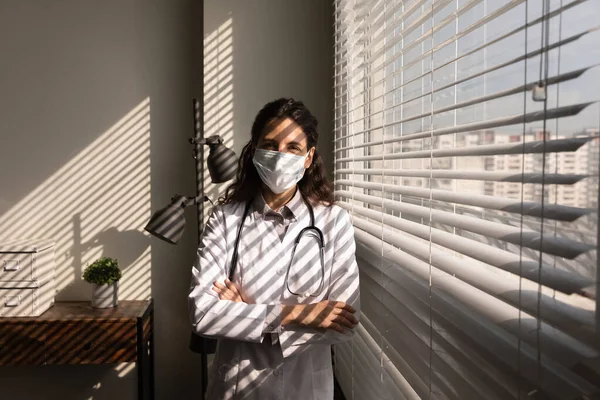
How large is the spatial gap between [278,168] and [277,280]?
1.11 feet

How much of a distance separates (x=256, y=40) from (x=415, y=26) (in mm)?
1495

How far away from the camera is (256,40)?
290 centimetres

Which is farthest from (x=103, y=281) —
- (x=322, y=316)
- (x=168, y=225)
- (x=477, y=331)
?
(x=477, y=331)

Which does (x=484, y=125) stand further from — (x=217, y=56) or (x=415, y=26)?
(x=217, y=56)

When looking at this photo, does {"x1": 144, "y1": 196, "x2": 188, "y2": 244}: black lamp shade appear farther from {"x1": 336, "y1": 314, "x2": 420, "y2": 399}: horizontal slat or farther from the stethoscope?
{"x1": 336, "y1": 314, "x2": 420, "y2": 399}: horizontal slat

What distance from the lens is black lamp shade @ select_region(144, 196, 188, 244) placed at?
264cm

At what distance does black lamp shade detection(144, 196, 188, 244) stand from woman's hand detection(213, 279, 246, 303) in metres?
0.86

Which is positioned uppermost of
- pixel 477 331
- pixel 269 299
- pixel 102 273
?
pixel 477 331

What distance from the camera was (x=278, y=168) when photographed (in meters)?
1.84

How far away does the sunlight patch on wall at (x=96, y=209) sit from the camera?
312 cm

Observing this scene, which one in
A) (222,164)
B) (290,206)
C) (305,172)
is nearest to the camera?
(290,206)

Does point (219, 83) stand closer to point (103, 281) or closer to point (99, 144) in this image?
point (99, 144)

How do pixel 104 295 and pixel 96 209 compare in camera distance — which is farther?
pixel 96 209

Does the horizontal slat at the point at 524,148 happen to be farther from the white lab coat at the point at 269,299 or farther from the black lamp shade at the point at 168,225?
the black lamp shade at the point at 168,225
